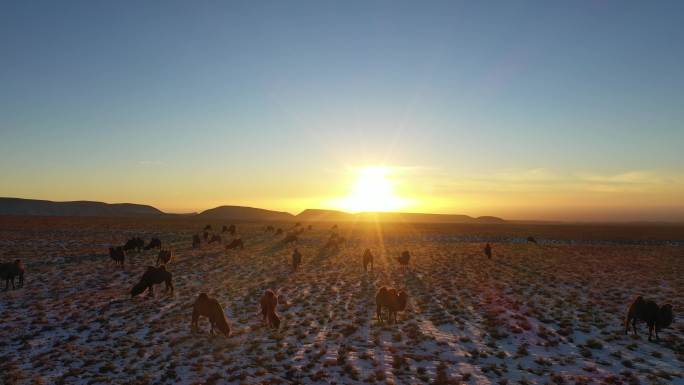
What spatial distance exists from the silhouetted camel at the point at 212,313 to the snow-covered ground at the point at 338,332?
0.33 metres

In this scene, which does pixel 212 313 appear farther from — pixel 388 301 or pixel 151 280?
pixel 151 280

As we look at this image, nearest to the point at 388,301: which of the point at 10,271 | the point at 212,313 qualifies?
the point at 212,313

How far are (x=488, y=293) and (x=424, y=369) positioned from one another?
10.9 metres

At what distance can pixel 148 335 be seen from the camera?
1270 centimetres

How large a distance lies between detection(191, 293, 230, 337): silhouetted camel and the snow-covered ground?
1.09 ft

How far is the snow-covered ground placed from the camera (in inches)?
396

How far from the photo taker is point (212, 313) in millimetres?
13000

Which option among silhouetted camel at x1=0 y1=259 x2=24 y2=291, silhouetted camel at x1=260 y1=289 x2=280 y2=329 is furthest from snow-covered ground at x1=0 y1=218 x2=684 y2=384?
silhouetted camel at x1=0 y1=259 x2=24 y2=291

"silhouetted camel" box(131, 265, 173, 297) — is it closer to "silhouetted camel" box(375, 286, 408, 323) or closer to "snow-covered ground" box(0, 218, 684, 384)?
"snow-covered ground" box(0, 218, 684, 384)

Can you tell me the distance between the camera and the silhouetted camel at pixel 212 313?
42.0 ft

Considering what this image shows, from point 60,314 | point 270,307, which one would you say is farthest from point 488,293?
point 60,314

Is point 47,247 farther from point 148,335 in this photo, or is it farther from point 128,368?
point 128,368

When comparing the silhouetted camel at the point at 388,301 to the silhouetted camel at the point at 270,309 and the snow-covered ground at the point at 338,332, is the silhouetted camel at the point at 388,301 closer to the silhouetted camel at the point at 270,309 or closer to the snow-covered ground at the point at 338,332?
the snow-covered ground at the point at 338,332

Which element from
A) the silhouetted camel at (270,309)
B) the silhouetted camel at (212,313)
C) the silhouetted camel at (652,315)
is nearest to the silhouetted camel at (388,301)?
the silhouetted camel at (270,309)
